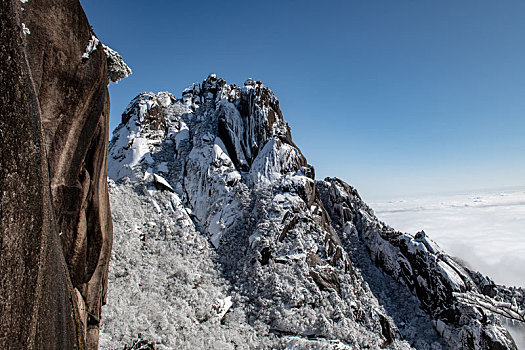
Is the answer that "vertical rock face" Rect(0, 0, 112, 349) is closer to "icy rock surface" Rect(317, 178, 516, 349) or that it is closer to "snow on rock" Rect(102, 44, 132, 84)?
"snow on rock" Rect(102, 44, 132, 84)

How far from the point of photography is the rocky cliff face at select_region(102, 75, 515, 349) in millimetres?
16500

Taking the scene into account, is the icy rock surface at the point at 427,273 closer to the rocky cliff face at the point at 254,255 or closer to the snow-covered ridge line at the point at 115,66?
the rocky cliff face at the point at 254,255

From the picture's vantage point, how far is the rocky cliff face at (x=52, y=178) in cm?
243

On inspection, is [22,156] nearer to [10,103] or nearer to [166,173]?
[10,103]

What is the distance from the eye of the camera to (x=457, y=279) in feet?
75.8

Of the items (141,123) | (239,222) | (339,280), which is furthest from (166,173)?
(339,280)

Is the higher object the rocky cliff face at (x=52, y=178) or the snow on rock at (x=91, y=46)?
the snow on rock at (x=91, y=46)

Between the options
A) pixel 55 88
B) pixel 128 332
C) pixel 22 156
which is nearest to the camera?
pixel 22 156

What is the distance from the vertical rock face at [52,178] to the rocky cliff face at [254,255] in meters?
7.60

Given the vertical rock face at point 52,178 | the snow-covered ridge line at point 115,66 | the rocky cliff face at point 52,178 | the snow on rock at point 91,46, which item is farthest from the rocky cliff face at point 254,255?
the snow on rock at point 91,46

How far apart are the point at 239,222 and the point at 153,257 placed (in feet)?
26.7

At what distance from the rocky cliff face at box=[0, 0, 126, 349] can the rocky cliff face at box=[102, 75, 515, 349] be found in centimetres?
736

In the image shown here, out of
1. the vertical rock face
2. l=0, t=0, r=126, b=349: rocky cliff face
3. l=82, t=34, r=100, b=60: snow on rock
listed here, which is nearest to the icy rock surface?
l=0, t=0, r=126, b=349: rocky cliff face

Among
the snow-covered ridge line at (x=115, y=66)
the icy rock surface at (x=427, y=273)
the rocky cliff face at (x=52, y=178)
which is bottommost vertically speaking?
the icy rock surface at (x=427, y=273)
